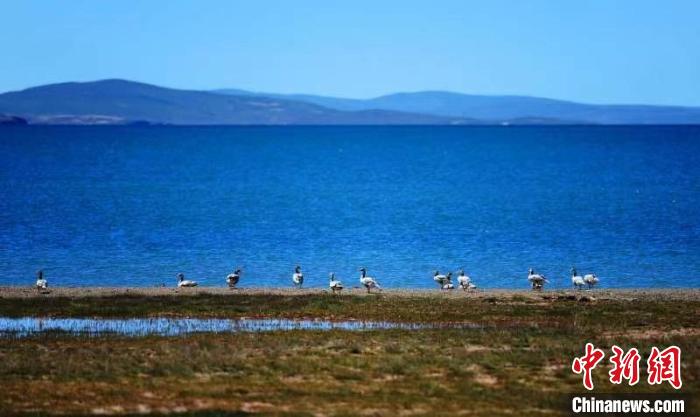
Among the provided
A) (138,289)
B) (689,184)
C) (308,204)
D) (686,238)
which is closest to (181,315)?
(138,289)

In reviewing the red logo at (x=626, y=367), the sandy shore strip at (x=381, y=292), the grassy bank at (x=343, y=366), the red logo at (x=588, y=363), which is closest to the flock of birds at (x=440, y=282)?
the sandy shore strip at (x=381, y=292)

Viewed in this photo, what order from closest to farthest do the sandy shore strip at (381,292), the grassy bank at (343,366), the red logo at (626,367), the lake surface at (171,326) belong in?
the grassy bank at (343,366) < the red logo at (626,367) < the lake surface at (171,326) < the sandy shore strip at (381,292)

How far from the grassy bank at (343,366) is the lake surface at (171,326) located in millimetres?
1084

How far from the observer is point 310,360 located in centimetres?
2716

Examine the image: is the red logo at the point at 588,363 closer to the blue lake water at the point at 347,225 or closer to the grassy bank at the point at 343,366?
the grassy bank at the point at 343,366

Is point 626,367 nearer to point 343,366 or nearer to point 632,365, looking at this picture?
point 632,365

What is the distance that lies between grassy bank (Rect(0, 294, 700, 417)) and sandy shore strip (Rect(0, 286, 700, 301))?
4.54 m

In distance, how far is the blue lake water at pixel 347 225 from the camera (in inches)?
2140

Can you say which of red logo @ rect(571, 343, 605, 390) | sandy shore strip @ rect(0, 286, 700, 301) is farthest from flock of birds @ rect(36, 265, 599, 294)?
red logo @ rect(571, 343, 605, 390)

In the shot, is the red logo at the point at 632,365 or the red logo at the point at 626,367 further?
the red logo at the point at 626,367

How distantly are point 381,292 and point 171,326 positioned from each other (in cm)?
1143

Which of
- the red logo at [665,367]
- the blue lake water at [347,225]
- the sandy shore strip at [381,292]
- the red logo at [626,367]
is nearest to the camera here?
the red logo at [665,367]

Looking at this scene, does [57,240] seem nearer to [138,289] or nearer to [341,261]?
[341,261]

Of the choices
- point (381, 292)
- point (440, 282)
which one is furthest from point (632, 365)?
point (440, 282)
